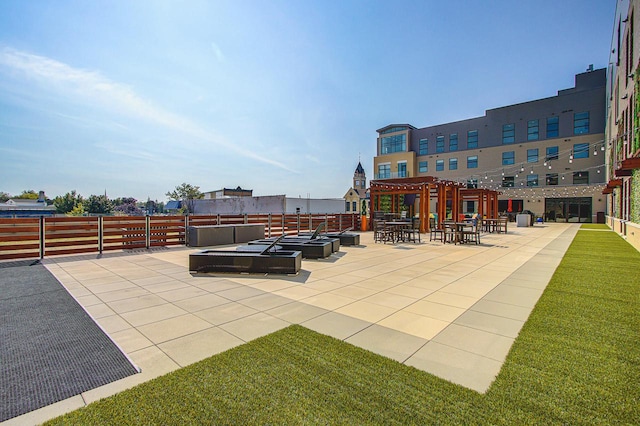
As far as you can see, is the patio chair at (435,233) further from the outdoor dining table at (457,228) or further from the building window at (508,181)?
the building window at (508,181)

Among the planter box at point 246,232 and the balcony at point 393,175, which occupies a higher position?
the balcony at point 393,175

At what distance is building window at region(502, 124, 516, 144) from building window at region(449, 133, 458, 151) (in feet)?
16.6

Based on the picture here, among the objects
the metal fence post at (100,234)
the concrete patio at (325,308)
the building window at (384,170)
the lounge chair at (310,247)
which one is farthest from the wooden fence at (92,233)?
the building window at (384,170)

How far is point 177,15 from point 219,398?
31.1 ft

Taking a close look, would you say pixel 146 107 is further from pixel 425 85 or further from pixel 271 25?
pixel 425 85

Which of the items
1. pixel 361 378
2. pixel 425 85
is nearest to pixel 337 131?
pixel 425 85

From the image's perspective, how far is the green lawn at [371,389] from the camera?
1843 mm

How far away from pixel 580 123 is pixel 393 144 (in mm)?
19790

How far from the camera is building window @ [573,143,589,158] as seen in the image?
98.4 ft

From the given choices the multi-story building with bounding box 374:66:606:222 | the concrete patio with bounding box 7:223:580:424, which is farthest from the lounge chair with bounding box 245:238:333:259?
the multi-story building with bounding box 374:66:606:222

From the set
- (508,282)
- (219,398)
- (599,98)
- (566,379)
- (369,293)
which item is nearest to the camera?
(219,398)

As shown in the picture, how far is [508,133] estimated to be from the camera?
1363 inches

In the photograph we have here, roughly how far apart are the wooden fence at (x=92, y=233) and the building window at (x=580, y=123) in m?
33.8

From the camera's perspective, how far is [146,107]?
11445 mm
